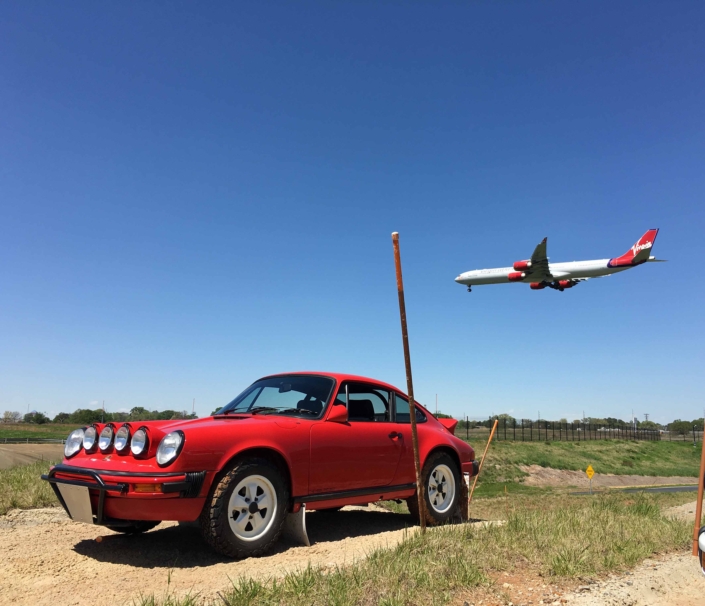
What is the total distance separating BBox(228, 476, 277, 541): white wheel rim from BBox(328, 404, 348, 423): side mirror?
3.13ft

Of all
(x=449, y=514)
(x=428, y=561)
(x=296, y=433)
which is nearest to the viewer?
(x=428, y=561)

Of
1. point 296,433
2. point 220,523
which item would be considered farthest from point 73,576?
point 296,433

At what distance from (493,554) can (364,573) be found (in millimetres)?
1322

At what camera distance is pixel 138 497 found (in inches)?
172

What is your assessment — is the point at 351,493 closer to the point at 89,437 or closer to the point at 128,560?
the point at 128,560

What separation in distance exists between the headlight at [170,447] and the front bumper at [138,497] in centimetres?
12

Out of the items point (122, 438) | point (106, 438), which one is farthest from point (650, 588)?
point (106, 438)

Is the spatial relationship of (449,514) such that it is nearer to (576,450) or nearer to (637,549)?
(637,549)

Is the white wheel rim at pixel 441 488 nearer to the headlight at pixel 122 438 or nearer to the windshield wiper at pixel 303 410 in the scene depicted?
the windshield wiper at pixel 303 410

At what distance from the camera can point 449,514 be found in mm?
6777

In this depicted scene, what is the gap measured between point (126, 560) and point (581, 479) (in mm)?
43968

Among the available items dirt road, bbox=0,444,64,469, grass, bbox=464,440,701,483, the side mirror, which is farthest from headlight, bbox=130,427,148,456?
grass, bbox=464,440,701,483

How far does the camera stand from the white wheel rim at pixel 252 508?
466 centimetres

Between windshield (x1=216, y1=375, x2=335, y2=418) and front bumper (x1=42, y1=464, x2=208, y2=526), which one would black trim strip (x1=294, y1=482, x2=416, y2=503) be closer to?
windshield (x1=216, y1=375, x2=335, y2=418)
